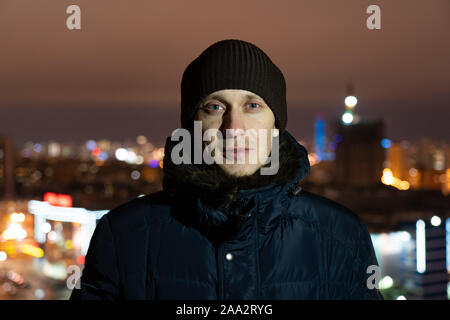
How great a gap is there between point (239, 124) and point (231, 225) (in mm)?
375

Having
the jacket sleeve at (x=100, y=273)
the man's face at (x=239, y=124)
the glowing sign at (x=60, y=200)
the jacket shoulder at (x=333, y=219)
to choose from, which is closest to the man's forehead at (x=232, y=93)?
the man's face at (x=239, y=124)

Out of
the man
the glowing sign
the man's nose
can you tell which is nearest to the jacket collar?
the man

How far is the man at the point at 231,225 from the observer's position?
68.0 inches

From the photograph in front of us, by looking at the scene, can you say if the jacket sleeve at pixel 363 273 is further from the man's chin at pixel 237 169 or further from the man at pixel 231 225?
the man's chin at pixel 237 169

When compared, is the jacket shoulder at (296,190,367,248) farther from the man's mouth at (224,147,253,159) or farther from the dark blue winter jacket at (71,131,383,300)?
the man's mouth at (224,147,253,159)

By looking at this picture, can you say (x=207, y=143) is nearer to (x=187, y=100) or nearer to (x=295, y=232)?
(x=187, y=100)

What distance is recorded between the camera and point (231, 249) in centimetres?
172

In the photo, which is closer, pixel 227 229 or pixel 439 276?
pixel 227 229

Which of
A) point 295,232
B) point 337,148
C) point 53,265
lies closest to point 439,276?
point 53,265

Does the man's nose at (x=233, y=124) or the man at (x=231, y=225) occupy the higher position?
the man's nose at (x=233, y=124)

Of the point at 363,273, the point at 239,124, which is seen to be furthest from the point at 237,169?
the point at 363,273

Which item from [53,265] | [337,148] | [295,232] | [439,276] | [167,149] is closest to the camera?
[295,232]

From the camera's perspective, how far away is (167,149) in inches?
77.6

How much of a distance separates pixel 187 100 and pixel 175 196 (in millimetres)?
384
